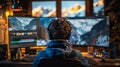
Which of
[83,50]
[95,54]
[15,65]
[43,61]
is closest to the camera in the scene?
[43,61]

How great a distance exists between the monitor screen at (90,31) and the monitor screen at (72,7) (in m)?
0.54

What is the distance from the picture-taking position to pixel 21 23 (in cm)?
415

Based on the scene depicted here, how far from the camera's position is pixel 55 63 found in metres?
2.16

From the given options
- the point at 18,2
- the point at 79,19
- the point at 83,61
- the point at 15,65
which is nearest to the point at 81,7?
the point at 79,19

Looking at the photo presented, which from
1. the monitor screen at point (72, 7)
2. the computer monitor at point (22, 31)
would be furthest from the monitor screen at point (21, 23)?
the monitor screen at point (72, 7)

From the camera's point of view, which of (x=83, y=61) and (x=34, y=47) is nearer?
(x=83, y=61)

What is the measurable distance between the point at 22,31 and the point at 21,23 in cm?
10

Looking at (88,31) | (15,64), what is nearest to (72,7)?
(88,31)

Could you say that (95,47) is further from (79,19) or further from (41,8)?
(41,8)

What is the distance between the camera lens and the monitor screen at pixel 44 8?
15.7 ft

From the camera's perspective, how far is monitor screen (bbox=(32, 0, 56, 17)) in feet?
15.7

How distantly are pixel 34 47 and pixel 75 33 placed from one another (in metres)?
0.56

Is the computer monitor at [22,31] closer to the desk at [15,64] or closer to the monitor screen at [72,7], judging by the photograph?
the desk at [15,64]

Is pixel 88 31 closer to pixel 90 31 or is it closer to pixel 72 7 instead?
pixel 90 31
